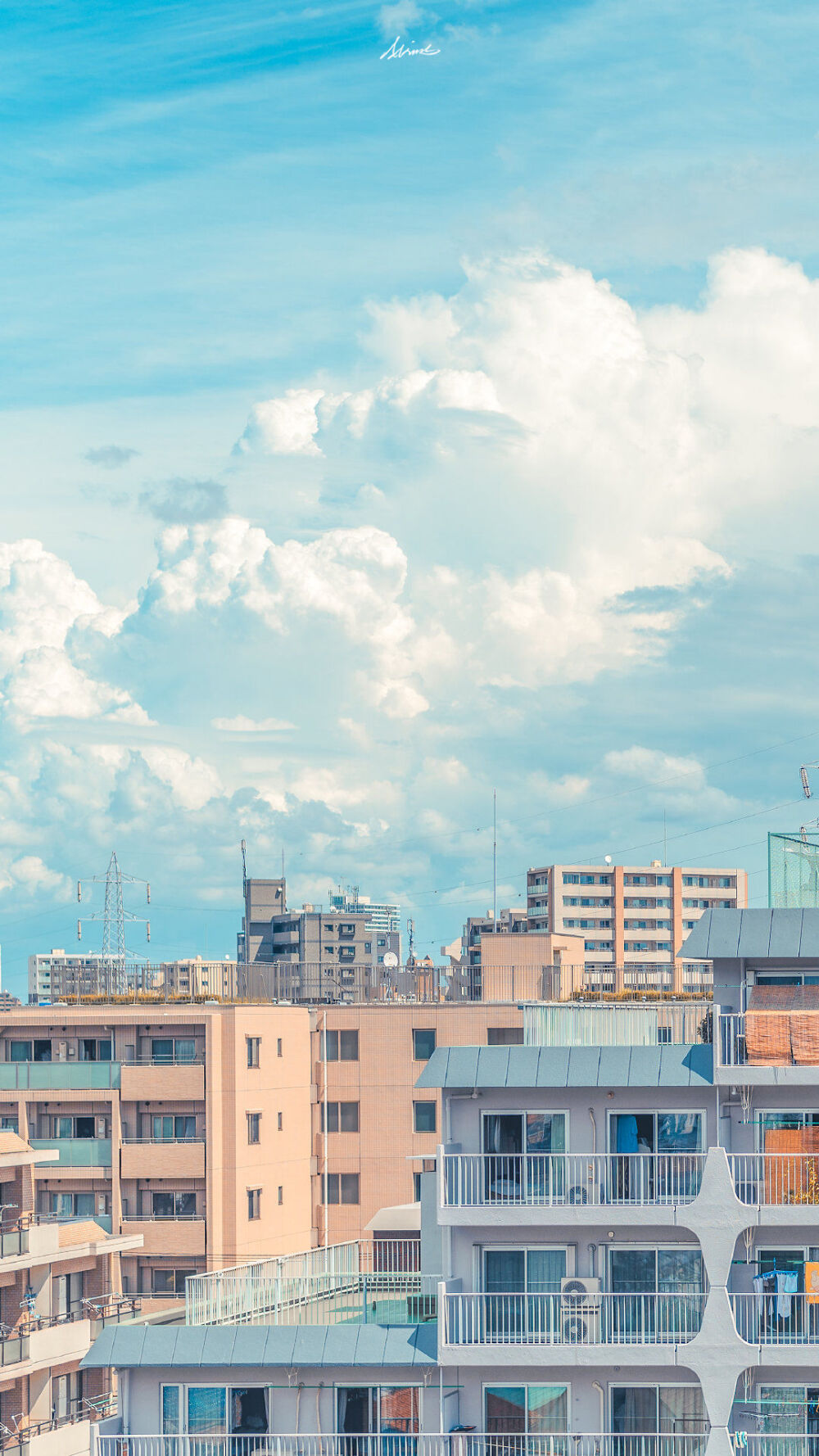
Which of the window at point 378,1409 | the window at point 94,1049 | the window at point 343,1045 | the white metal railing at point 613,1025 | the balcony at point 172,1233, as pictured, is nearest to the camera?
the window at point 378,1409

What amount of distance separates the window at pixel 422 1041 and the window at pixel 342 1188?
6120mm

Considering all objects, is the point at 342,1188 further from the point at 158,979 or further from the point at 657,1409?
the point at 657,1409

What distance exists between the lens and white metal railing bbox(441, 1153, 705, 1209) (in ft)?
131

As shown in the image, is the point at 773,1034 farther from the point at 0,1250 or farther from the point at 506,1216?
the point at 0,1250

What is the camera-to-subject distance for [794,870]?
43656 mm

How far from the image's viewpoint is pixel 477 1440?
3966cm

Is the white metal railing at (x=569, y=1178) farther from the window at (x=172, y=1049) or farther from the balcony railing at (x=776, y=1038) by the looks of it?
the window at (x=172, y=1049)

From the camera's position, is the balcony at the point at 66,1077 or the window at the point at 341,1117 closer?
the balcony at the point at 66,1077

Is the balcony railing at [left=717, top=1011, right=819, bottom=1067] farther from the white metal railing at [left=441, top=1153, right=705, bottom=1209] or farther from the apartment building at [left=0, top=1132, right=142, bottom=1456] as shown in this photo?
the apartment building at [left=0, top=1132, right=142, bottom=1456]

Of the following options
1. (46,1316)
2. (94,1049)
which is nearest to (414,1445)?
(46,1316)

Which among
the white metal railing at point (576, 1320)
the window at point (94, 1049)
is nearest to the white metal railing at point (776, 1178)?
the white metal railing at point (576, 1320)

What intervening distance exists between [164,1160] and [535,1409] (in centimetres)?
3981

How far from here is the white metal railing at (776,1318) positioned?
39031 millimetres

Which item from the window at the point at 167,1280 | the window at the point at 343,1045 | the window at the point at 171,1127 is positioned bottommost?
the window at the point at 167,1280
